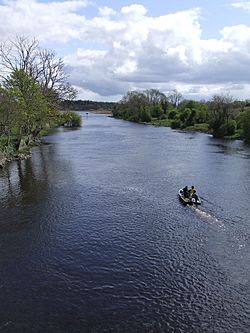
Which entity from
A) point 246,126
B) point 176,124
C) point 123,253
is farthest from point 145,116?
point 123,253

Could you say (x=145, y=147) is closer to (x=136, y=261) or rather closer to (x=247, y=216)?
(x=247, y=216)

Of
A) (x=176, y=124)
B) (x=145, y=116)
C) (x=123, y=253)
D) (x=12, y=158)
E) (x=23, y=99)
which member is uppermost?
(x=23, y=99)

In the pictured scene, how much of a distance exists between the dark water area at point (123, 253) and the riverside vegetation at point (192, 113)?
158 feet

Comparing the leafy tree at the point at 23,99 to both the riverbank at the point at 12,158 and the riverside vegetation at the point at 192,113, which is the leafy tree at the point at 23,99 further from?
the riverside vegetation at the point at 192,113

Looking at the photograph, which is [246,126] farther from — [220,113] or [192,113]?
[192,113]

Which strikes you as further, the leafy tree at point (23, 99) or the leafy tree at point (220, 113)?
the leafy tree at point (220, 113)

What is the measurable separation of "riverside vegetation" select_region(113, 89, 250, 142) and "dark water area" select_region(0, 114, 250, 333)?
4801 centimetres

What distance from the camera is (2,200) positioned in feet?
112

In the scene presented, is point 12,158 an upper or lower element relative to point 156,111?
upper

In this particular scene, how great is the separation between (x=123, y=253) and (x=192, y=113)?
4004 inches

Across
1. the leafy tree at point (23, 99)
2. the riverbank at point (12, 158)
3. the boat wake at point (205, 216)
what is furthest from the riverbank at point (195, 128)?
the boat wake at point (205, 216)

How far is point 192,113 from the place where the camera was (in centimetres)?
12006

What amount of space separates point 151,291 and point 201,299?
8.12 ft

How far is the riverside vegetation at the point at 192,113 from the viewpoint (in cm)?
9044
